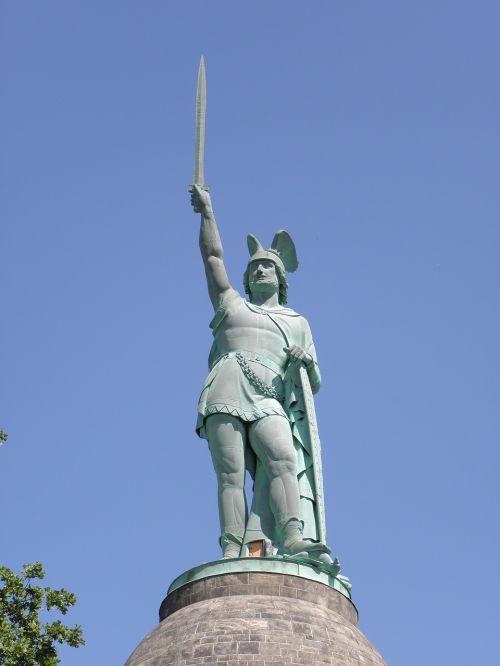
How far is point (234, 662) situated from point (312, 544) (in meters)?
2.32

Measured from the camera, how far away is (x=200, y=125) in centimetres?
1778

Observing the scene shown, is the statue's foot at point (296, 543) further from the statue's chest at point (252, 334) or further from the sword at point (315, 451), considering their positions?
the statue's chest at point (252, 334)

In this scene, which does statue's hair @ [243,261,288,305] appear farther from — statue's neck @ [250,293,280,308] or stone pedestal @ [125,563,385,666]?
stone pedestal @ [125,563,385,666]

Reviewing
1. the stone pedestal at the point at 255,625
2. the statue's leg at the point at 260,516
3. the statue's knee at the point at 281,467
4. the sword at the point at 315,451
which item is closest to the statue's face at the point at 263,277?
the sword at the point at 315,451

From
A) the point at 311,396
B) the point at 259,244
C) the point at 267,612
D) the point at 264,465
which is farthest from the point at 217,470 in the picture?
the point at 259,244

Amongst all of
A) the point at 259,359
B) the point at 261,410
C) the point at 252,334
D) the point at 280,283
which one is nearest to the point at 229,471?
the point at 261,410

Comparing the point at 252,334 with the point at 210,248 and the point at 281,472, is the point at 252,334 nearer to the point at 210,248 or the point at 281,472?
the point at 210,248

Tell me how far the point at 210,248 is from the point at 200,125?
2.20 metres

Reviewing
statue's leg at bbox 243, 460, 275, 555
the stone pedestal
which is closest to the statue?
statue's leg at bbox 243, 460, 275, 555

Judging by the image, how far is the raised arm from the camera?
16.8 m

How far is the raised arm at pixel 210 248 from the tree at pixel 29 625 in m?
5.07

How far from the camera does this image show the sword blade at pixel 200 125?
17.4m

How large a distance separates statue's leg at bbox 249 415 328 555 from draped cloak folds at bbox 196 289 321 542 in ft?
0.61

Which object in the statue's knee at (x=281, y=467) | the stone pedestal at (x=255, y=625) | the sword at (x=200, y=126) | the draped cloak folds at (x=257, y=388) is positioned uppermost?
the sword at (x=200, y=126)
